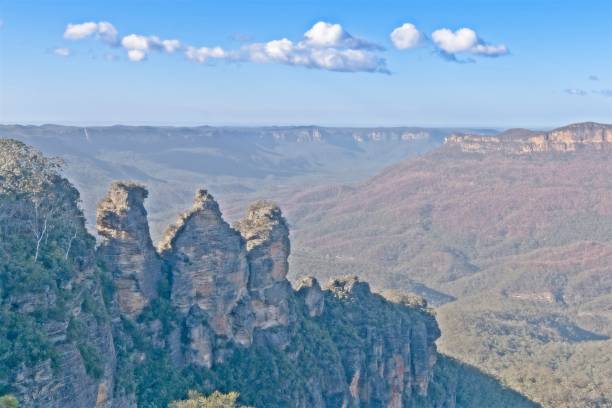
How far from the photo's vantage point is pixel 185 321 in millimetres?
43094

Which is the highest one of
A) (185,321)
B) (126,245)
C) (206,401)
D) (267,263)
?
(126,245)

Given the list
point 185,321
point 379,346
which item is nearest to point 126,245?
point 185,321

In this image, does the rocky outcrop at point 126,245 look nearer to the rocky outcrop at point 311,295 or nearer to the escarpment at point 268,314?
the escarpment at point 268,314

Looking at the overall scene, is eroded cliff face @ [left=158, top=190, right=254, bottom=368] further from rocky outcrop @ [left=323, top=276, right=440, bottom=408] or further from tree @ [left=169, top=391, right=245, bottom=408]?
rocky outcrop @ [left=323, top=276, right=440, bottom=408]

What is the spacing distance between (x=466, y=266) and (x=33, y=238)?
169 meters

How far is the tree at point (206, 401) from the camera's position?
123ft

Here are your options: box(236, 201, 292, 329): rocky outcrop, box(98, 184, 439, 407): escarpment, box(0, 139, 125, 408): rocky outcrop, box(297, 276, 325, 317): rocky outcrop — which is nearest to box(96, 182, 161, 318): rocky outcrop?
box(98, 184, 439, 407): escarpment

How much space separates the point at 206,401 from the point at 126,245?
10012 mm

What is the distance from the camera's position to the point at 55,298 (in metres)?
30.6

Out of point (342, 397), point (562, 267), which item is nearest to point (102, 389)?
point (342, 397)

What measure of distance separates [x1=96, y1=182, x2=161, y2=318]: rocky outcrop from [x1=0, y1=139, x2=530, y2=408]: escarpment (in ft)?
0.26

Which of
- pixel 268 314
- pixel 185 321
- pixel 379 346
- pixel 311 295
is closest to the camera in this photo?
pixel 185 321

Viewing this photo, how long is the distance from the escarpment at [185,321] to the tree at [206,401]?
1228 mm

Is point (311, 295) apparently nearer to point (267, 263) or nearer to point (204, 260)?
point (267, 263)
